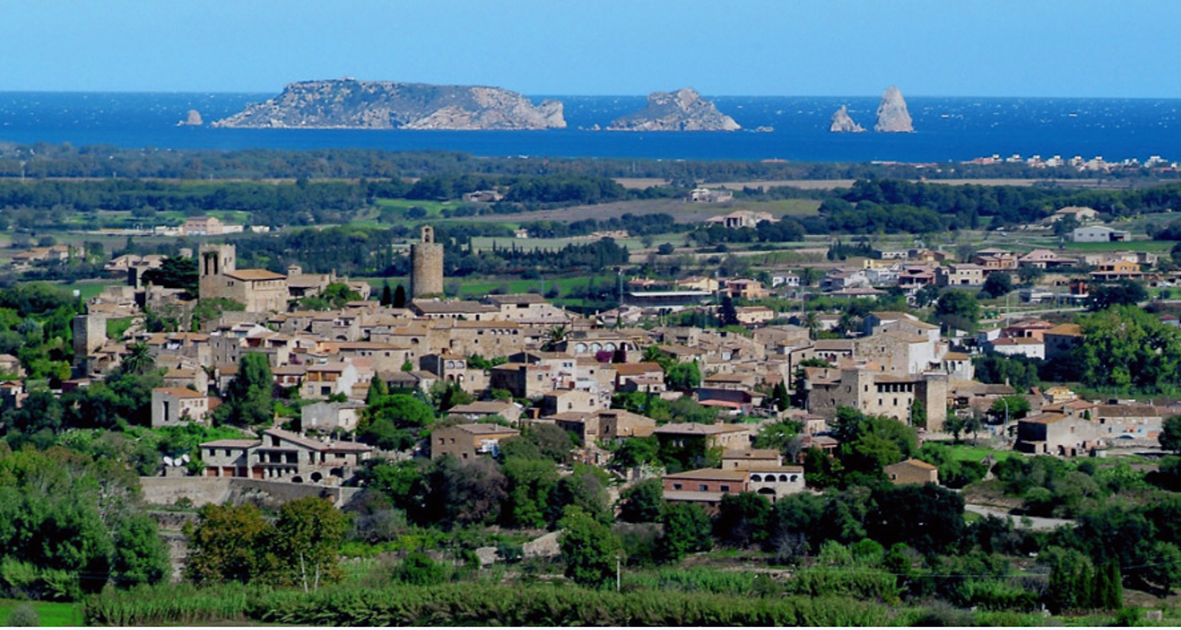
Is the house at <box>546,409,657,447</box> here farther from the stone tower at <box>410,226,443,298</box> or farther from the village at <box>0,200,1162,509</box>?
the stone tower at <box>410,226,443,298</box>

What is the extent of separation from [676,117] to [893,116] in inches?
571

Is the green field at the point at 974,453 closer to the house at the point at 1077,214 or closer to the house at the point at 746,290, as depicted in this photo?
the house at the point at 746,290

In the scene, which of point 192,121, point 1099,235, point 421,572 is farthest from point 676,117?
point 421,572

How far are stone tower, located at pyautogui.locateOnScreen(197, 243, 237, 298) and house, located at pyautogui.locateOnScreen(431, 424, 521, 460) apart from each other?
24.2 ft

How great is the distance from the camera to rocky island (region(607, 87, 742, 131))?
152 metres

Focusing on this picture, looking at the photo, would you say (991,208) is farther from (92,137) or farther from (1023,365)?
(92,137)

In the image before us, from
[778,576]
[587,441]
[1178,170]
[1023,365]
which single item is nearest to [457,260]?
[1023,365]

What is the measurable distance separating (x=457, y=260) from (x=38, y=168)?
138ft

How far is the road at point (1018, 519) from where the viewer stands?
2356 cm

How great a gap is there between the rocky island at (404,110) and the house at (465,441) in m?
125

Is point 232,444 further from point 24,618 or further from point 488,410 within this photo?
point 24,618

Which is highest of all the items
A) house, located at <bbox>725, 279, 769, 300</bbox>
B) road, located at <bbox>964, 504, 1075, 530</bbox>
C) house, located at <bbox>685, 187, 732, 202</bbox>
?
house, located at <bbox>725, 279, 769, 300</bbox>

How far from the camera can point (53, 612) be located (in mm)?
21031

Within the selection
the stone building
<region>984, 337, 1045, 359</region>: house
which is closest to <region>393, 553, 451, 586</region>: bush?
the stone building
